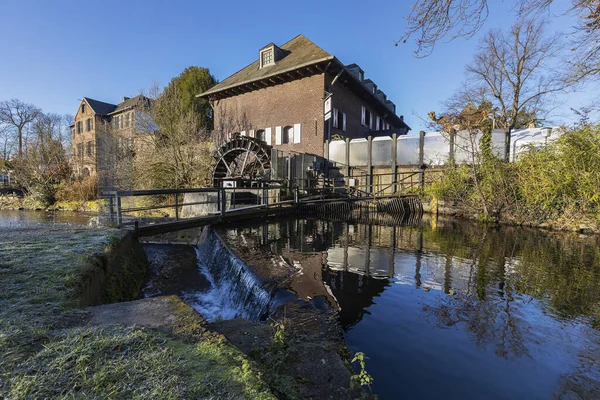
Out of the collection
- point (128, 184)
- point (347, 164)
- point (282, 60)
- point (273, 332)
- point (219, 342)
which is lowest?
point (273, 332)

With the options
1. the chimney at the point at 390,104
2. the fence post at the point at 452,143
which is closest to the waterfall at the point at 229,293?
the fence post at the point at 452,143

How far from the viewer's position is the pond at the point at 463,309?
2.14 m

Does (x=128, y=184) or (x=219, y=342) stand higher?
(x=128, y=184)

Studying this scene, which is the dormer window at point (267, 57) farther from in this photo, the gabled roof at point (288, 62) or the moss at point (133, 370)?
the moss at point (133, 370)

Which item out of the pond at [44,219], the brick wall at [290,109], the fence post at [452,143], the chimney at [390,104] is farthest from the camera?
the chimney at [390,104]

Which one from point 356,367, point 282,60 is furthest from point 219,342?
point 282,60

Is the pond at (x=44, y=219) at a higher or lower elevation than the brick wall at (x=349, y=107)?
lower

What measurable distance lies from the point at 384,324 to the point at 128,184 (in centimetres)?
1650

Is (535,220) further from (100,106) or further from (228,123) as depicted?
(100,106)

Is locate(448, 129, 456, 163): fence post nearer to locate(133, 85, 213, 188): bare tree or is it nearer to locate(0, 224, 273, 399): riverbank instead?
locate(133, 85, 213, 188): bare tree

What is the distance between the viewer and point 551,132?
37.1ft

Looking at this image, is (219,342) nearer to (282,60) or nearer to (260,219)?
(260,219)

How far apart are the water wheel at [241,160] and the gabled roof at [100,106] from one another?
24.5 metres

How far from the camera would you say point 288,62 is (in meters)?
16.8
